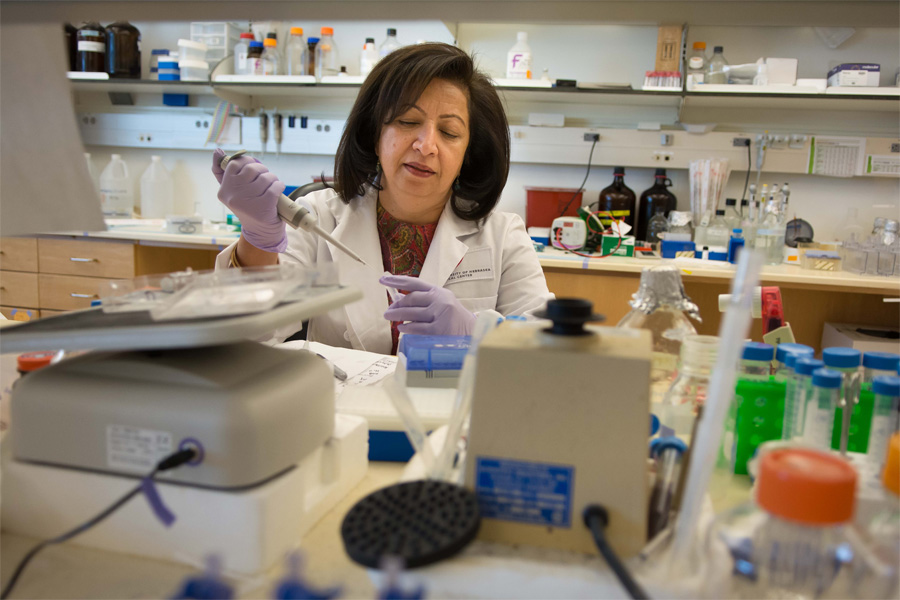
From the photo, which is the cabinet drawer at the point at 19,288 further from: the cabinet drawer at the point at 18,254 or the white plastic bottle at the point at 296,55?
the white plastic bottle at the point at 296,55

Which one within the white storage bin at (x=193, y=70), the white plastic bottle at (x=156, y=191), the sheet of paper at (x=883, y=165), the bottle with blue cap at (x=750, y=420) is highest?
the white storage bin at (x=193, y=70)

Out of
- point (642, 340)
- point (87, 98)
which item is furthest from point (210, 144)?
point (642, 340)

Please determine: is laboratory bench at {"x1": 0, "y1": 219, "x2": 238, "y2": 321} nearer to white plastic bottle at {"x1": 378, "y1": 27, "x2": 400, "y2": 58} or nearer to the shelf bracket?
the shelf bracket

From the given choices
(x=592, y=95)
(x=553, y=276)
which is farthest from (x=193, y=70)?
(x=553, y=276)

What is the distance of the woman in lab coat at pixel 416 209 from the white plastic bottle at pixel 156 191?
7.77ft

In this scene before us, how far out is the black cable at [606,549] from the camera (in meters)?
0.50

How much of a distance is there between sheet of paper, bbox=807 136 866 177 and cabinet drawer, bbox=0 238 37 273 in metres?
3.85

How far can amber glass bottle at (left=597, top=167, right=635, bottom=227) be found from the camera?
3.28m

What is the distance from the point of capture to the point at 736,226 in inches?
124

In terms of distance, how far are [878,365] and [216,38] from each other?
362 cm

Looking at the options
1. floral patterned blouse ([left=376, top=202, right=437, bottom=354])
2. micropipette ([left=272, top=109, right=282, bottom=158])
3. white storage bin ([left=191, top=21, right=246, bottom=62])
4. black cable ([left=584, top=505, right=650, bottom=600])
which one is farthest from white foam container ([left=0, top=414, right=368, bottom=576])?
white storage bin ([left=191, top=21, right=246, bottom=62])

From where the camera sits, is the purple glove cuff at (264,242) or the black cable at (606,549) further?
the purple glove cuff at (264,242)

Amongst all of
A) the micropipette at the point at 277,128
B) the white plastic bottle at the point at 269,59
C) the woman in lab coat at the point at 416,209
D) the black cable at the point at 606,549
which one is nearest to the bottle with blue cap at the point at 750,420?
the black cable at the point at 606,549

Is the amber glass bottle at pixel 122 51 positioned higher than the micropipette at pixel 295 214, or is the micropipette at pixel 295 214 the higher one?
the amber glass bottle at pixel 122 51
